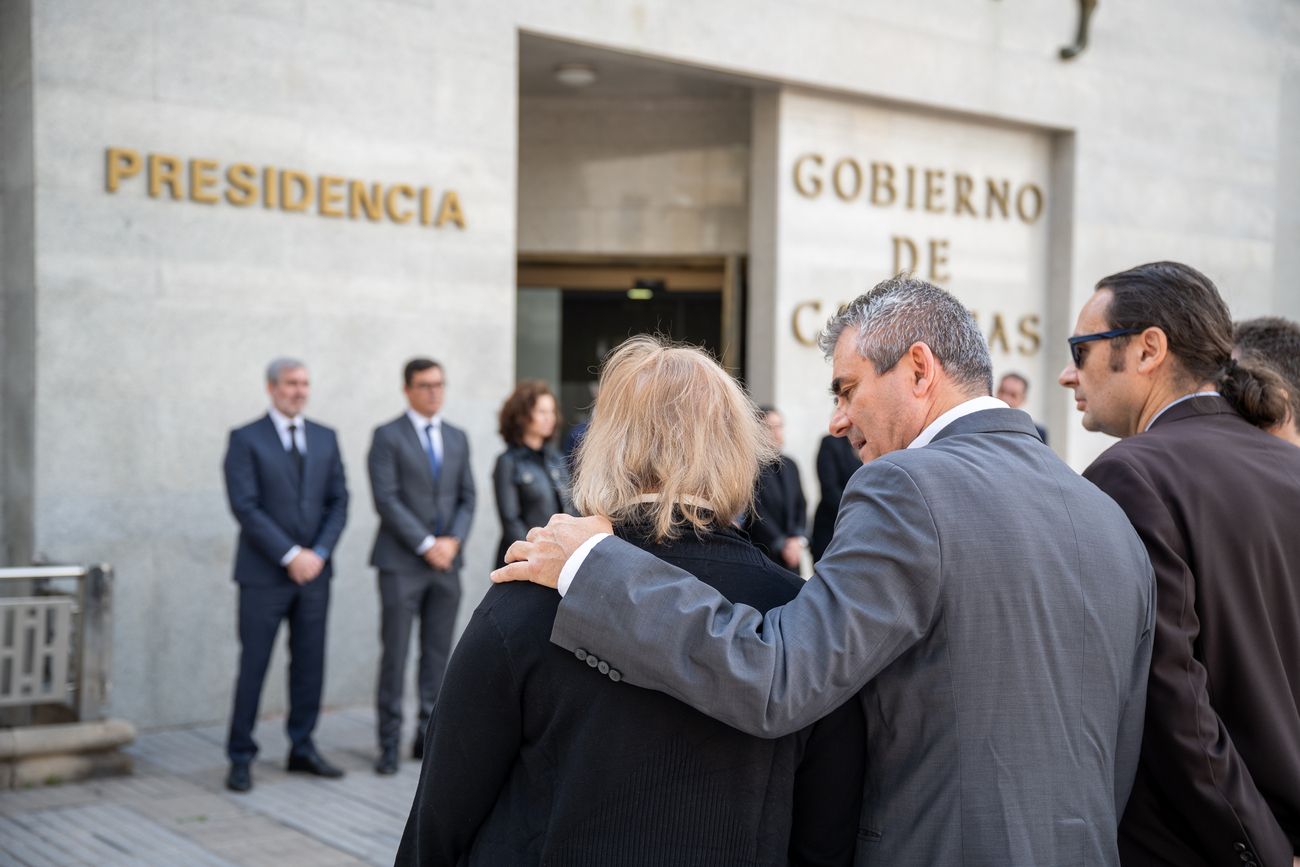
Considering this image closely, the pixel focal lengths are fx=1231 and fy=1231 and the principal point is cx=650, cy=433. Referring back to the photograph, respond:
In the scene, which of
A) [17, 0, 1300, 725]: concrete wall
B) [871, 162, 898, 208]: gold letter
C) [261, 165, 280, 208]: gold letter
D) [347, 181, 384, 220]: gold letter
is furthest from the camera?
[871, 162, 898, 208]: gold letter

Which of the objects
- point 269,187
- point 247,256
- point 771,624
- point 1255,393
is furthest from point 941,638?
point 269,187

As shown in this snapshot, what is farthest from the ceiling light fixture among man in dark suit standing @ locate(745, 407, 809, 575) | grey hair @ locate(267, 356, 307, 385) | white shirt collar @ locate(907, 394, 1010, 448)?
white shirt collar @ locate(907, 394, 1010, 448)

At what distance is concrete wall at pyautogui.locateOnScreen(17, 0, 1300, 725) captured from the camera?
6.84 metres

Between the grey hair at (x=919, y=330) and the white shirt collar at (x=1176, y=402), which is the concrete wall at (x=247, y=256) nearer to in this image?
the grey hair at (x=919, y=330)

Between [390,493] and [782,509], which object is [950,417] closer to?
[390,493]

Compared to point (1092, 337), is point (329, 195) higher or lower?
higher

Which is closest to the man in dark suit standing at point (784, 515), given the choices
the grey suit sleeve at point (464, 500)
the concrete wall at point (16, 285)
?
the grey suit sleeve at point (464, 500)

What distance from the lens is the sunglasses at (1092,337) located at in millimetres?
2471

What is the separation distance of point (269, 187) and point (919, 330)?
6153 mm

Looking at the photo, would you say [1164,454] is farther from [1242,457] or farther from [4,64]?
[4,64]

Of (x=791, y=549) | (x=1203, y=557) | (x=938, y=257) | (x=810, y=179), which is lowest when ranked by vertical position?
(x=791, y=549)

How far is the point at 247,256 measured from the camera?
7.42m

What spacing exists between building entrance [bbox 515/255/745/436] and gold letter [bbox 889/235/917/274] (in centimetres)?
158

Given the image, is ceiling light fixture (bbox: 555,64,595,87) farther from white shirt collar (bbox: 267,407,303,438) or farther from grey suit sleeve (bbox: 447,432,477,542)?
white shirt collar (bbox: 267,407,303,438)
